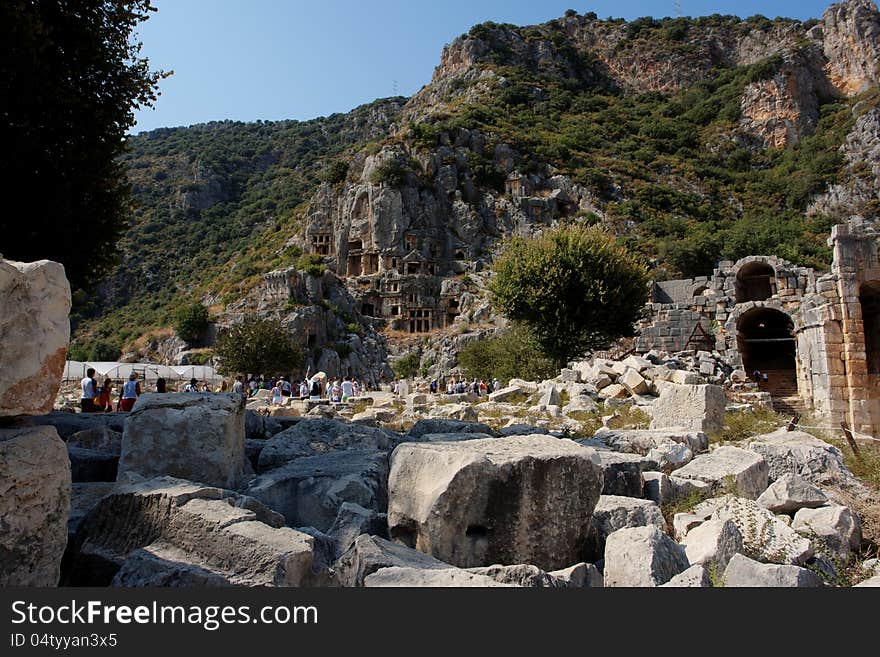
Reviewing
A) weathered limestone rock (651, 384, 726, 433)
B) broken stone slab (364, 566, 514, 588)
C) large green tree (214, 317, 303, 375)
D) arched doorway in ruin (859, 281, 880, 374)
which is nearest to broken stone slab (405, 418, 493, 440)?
weathered limestone rock (651, 384, 726, 433)

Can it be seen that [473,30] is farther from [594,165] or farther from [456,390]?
[456,390]

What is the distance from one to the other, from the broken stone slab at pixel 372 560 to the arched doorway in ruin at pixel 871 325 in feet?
57.8

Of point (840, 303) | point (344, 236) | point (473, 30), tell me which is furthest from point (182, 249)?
point (840, 303)

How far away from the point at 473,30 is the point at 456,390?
3688 inches

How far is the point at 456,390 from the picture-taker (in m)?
27.9

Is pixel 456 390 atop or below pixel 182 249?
below

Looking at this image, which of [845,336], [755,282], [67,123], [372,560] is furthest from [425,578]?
[755,282]

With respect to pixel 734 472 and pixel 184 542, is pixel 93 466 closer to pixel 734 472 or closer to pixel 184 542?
pixel 184 542

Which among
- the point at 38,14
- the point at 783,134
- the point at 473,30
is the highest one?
the point at 473,30

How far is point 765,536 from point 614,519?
3.69ft

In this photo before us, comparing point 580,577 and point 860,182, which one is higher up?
point 860,182

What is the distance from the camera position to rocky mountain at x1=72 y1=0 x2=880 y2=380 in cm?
6106

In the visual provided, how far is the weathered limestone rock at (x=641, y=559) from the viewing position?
365 centimetres

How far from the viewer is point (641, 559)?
3717mm
